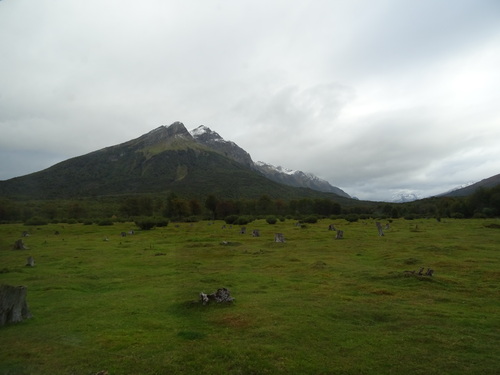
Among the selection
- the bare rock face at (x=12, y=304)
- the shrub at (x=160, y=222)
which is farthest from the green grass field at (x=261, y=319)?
the shrub at (x=160, y=222)

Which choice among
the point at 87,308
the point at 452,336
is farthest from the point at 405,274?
the point at 87,308

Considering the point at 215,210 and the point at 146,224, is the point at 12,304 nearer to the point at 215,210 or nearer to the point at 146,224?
the point at 146,224

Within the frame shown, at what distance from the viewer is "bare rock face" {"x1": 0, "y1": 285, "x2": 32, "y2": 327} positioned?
47.8 feet

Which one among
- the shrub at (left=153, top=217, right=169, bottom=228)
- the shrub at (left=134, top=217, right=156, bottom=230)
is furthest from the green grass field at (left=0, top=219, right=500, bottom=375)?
the shrub at (left=153, top=217, right=169, bottom=228)

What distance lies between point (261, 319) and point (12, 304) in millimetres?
11446

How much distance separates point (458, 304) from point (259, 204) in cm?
13148

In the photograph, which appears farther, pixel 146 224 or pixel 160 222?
pixel 160 222

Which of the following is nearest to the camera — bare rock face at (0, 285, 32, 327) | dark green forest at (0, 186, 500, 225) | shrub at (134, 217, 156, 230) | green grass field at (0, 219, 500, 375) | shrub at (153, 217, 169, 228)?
green grass field at (0, 219, 500, 375)

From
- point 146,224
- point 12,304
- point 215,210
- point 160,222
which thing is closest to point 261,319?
point 12,304

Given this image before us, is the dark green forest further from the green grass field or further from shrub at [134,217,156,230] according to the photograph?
the green grass field

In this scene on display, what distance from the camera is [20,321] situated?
15078 mm

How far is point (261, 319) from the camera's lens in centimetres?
1500

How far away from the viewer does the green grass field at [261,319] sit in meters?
10.9

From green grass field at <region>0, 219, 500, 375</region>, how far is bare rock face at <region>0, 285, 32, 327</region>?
666mm
